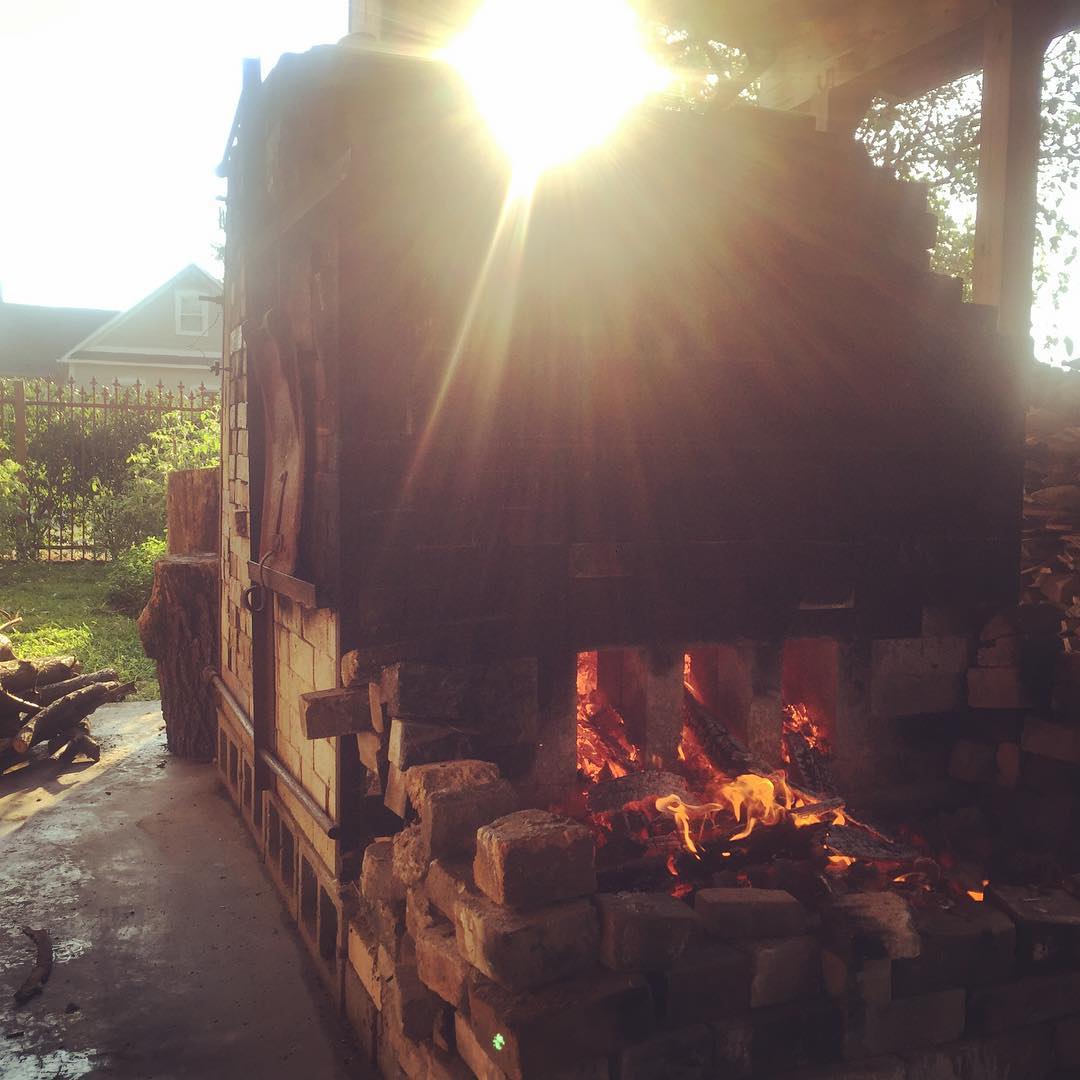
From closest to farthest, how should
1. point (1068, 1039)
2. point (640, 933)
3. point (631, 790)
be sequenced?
point (640, 933), point (1068, 1039), point (631, 790)

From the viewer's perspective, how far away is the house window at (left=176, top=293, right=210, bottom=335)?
30.1 m

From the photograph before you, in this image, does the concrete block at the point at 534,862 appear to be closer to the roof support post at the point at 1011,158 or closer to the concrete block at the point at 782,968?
the concrete block at the point at 782,968

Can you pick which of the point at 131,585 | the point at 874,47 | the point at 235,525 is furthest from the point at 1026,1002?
the point at 131,585

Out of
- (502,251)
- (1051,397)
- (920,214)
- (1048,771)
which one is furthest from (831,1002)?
(1051,397)

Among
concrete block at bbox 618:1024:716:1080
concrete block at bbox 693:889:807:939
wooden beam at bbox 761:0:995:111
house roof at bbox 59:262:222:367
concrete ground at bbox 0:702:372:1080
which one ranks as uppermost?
house roof at bbox 59:262:222:367

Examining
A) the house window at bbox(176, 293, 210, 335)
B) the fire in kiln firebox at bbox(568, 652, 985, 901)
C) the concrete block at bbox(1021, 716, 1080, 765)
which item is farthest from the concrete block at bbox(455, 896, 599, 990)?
the house window at bbox(176, 293, 210, 335)

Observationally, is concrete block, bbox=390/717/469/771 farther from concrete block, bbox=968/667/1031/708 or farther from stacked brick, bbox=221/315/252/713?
concrete block, bbox=968/667/1031/708

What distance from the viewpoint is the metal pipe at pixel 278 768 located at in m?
4.12

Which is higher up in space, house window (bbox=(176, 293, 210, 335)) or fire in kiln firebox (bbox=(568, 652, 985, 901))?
house window (bbox=(176, 293, 210, 335))

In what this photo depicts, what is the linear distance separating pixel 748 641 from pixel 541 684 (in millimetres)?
1017

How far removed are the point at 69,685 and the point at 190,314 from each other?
24492 millimetres

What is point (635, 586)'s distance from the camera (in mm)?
4188

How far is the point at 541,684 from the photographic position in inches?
159

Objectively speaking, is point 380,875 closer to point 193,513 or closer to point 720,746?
point 720,746
